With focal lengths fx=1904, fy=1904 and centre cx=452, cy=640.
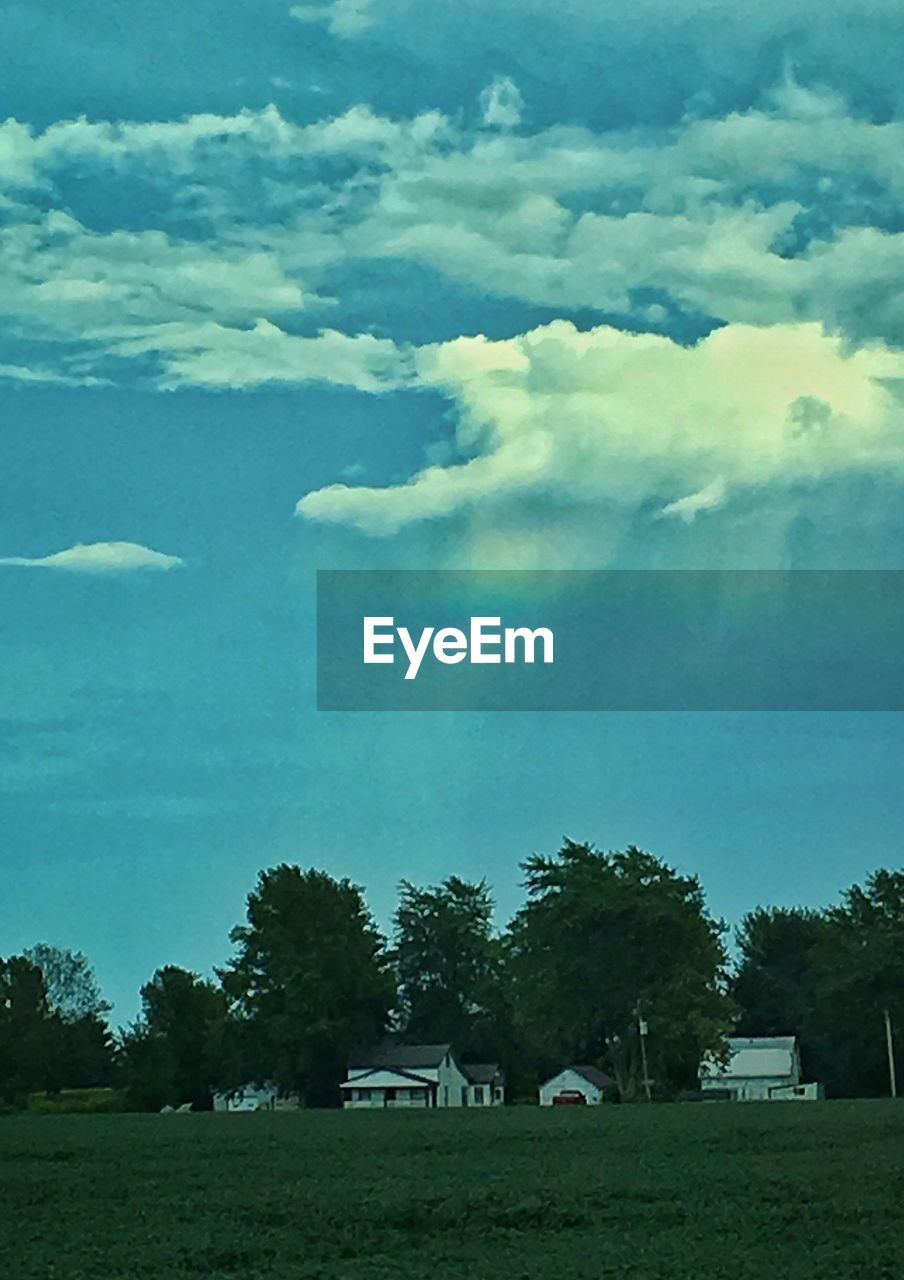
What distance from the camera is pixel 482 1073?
111 m

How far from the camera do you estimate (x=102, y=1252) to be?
68.7 feet

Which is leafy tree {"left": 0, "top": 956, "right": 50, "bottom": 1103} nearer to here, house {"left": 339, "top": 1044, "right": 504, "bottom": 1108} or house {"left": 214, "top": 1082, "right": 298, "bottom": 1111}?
house {"left": 214, "top": 1082, "right": 298, "bottom": 1111}

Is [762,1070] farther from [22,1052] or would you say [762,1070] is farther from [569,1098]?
[22,1052]

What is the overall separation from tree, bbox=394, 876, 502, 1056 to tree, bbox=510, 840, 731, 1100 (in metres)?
14.4

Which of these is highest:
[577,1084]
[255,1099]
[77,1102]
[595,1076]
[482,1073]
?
[482,1073]

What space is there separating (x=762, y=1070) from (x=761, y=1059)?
640 millimetres

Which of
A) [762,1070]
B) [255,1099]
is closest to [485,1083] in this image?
[255,1099]

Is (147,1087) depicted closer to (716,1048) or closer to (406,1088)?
(406,1088)

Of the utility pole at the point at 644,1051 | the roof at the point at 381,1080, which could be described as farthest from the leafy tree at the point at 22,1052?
the utility pole at the point at 644,1051

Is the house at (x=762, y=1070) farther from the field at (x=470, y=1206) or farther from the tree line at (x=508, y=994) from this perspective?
the field at (x=470, y=1206)

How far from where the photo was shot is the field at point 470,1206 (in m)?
19.7

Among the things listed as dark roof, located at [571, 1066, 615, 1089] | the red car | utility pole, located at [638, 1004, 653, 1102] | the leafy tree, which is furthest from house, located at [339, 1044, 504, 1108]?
the leafy tree

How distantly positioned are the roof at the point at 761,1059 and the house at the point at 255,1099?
23.9m

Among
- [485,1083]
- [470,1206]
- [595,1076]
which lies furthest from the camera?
[595,1076]
